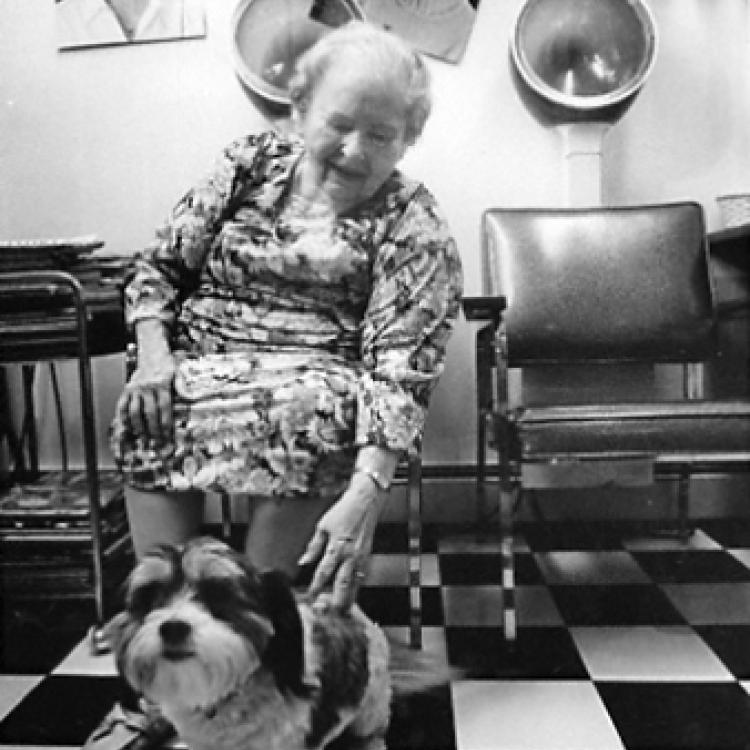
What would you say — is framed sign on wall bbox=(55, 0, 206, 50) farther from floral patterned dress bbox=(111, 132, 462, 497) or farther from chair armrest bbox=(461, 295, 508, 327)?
chair armrest bbox=(461, 295, 508, 327)

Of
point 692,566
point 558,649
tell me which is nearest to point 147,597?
point 558,649

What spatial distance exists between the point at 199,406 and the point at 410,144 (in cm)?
39

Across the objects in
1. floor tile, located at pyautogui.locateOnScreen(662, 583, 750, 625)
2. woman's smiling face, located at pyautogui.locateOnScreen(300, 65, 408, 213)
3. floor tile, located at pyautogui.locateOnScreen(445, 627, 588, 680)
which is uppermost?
woman's smiling face, located at pyautogui.locateOnScreen(300, 65, 408, 213)

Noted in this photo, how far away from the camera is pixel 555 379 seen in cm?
165

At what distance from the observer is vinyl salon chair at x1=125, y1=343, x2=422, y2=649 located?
0.98 meters

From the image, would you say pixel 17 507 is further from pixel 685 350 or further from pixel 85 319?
pixel 685 350

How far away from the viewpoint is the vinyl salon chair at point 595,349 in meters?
1.32

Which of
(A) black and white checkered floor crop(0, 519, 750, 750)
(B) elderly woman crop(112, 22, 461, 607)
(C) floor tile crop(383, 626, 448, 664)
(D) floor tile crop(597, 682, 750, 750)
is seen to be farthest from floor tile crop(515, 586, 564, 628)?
(B) elderly woman crop(112, 22, 461, 607)

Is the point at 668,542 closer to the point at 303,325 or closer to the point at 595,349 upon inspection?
the point at 595,349

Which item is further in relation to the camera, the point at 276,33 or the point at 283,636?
the point at 276,33

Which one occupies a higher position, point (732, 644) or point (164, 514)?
point (164, 514)

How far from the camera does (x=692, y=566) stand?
1672 mm

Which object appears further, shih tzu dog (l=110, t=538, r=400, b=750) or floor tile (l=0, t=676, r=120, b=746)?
floor tile (l=0, t=676, r=120, b=746)

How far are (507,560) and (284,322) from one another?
2.01 ft
